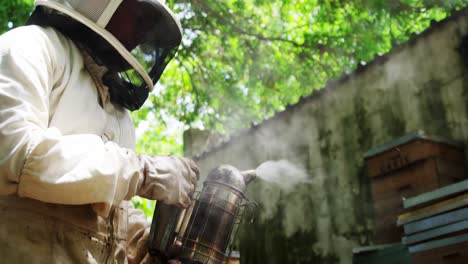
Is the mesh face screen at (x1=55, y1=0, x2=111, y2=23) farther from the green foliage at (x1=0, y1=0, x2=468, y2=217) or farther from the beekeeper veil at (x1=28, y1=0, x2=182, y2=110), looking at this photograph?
the green foliage at (x1=0, y1=0, x2=468, y2=217)

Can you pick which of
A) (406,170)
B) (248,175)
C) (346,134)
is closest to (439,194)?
(406,170)

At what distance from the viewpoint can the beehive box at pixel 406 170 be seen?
10.5 feet

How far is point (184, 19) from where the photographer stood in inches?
295

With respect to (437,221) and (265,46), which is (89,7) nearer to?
(437,221)

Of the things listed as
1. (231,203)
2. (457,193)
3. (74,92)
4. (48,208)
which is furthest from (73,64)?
(457,193)

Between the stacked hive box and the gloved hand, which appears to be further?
the stacked hive box

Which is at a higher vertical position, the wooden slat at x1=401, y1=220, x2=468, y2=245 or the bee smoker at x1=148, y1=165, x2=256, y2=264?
the wooden slat at x1=401, y1=220, x2=468, y2=245

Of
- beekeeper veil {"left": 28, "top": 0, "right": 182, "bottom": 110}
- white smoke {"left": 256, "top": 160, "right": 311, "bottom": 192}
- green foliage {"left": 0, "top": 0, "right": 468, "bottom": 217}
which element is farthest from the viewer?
green foliage {"left": 0, "top": 0, "right": 468, "bottom": 217}

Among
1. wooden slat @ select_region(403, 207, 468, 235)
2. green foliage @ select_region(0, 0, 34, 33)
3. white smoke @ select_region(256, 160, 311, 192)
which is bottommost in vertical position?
wooden slat @ select_region(403, 207, 468, 235)

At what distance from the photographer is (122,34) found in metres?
2.25

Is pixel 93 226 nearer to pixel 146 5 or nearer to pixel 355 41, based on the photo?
pixel 146 5

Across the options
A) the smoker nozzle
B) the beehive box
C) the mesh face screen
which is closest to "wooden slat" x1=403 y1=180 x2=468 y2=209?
the beehive box

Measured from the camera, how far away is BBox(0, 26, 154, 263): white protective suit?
1.57 meters

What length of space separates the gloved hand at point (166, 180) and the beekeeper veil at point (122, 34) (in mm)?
536
